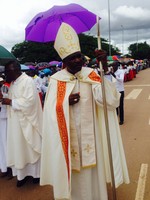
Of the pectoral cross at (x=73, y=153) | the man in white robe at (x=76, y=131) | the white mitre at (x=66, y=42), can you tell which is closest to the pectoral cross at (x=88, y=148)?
the man in white robe at (x=76, y=131)

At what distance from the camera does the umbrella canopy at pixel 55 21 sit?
3.84 m

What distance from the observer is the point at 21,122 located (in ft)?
14.4

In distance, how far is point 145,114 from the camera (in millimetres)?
9695

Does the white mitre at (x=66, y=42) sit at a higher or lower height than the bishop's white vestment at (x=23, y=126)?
higher

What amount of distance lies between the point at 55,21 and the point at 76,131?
5.12 ft

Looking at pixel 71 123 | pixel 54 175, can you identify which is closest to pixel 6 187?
pixel 54 175

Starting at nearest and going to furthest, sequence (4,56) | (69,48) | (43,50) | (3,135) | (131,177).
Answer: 1. (69,48)
2. (4,56)
3. (131,177)
4. (3,135)
5. (43,50)

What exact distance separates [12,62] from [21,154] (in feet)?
4.77

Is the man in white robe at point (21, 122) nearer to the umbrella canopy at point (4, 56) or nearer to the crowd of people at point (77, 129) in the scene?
the umbrella canopy at point (4, 56)

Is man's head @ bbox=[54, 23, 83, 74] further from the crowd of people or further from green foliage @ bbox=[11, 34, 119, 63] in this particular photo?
green foliage @ bbox=[11, 34, 119, 63]

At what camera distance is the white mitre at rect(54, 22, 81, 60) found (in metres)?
3.33

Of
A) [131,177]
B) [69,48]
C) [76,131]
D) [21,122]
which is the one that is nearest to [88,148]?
[76,131]

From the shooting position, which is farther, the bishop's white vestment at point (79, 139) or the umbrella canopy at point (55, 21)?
the umbrella canopy at point (55, 21)

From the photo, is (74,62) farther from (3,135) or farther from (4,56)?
(3,135)
